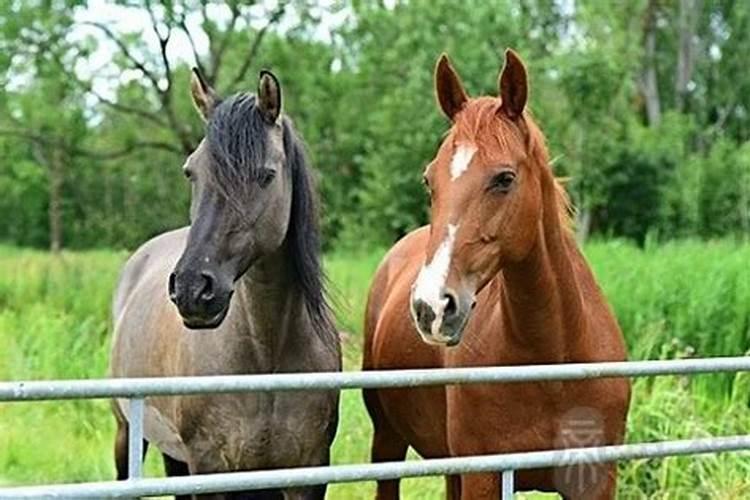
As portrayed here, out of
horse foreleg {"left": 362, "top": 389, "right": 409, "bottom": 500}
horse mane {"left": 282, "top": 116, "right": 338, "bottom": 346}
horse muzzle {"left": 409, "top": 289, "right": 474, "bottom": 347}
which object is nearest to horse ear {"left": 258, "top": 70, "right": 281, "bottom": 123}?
horse mane {"left": 282, "top": 116, "right": 338, "bottom": 346}

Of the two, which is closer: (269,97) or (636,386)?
(269,97)

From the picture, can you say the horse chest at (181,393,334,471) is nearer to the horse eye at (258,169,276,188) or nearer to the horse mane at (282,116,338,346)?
the horse mane at (282,116,338,346)

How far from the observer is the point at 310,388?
297 centimetres

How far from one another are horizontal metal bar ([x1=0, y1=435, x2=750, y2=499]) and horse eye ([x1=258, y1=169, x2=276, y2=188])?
1327mm

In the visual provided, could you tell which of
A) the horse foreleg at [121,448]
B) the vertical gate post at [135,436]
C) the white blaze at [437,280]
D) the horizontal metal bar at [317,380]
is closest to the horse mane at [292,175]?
the white blaze at [437,280]

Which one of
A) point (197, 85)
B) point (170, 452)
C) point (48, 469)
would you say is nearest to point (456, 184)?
point (197, 85)

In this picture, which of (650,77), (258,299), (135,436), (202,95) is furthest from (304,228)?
(650,77)

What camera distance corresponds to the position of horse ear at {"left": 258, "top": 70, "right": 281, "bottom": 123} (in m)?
4.31

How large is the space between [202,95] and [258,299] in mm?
769

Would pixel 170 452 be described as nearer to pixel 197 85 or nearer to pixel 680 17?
pixel 197 85

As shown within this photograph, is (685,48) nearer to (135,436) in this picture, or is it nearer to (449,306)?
(449,306)

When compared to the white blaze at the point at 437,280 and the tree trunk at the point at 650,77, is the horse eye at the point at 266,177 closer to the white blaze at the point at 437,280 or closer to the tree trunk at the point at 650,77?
the white blaze at the point at 437,280

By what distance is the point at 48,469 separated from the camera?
24.5 feet

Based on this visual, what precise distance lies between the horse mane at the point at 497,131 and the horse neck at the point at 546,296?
0.26ft
